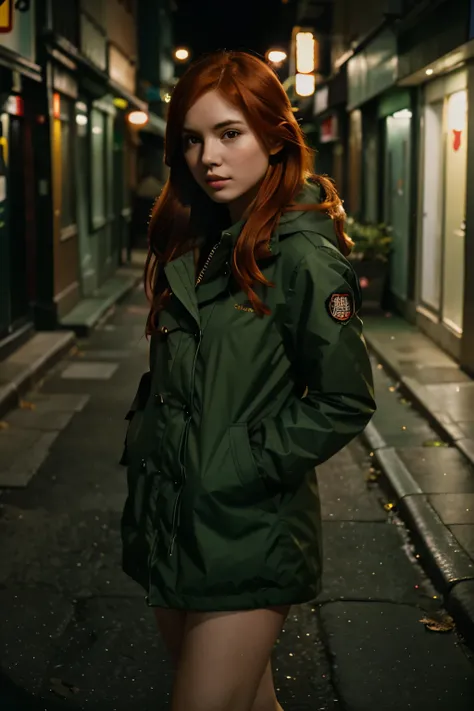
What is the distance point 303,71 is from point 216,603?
20.8 metres

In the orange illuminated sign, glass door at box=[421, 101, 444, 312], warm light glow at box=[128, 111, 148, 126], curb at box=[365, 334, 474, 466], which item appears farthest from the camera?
warm light glow at box=[128, 111, 148, 126]

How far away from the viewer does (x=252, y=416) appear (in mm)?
2369

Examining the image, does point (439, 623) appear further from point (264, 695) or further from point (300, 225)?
point (300, 225)

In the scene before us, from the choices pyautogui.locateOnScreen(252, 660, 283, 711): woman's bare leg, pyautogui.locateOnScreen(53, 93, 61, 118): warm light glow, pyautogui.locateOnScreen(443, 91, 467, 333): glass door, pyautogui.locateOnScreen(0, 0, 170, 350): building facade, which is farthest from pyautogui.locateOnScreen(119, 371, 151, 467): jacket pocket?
pyautogui.locateOnScreen(53, 93, 61, 118): warm light glow

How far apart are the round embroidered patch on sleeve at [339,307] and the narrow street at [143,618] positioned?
2125 millimetres

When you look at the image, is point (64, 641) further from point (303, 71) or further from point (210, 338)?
point (303, 71)

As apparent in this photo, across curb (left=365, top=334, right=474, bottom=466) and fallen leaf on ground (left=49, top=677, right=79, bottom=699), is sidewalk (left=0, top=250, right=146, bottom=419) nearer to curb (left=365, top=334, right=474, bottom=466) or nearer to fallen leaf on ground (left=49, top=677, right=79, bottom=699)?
curb (left=365, top=334, right=474, bottom=466)

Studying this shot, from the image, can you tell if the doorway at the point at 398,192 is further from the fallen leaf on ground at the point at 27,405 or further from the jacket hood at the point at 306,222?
the jacket hood at the point at 306,222

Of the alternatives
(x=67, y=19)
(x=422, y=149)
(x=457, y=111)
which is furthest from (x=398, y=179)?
(x=67, y=19)

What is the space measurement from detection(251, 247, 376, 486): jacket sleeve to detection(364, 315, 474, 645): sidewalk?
97.8 inches

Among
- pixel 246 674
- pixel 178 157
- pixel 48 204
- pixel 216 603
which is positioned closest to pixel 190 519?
pixel 216 603

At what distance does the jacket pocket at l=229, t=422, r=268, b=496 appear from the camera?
231cm

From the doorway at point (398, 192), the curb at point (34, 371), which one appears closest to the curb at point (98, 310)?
the curb at point (34, 371)

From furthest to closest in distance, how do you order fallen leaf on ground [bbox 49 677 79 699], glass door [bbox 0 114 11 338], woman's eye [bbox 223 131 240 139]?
glass door [bbox 0 114 11 338]
fallen leaf on ground [bbox 49 677 79 699]
woman's eye [bbox 223 131 240 139]
